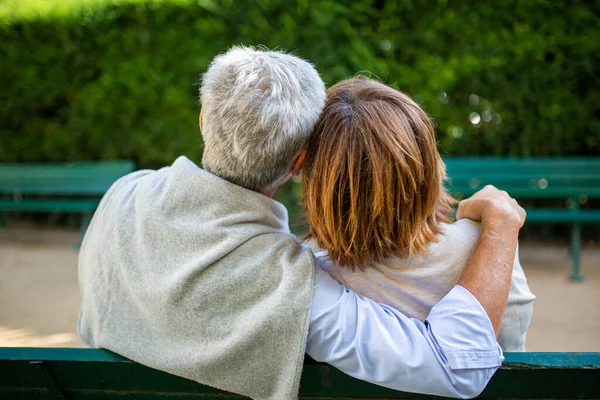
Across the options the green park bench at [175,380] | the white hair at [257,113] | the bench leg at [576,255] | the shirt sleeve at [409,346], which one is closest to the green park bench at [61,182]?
the bench leg at [576,255]

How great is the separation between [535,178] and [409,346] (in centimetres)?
448

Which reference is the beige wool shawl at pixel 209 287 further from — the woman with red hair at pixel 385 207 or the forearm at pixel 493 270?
the forearm at pixel 493 270

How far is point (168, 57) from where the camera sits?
20.6ft

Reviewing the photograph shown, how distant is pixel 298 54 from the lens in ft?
19.3

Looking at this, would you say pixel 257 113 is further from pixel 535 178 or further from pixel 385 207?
pixel 535 178

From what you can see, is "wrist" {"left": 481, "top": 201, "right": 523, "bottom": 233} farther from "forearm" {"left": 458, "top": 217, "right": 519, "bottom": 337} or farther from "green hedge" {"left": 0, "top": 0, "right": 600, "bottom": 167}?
"green hedge" {"left": 0, "top": 0, "right": 600, "bottom": 167}

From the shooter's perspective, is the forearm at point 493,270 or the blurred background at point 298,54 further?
the blurred background at point 298,54

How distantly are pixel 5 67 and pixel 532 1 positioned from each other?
5.23m

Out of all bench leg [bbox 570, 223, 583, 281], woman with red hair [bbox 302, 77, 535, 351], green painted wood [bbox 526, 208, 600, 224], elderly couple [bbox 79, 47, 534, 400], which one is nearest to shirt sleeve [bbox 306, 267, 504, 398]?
elderly couple [bbox 79, 47, 534, 400]

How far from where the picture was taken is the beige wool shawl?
4.42ft

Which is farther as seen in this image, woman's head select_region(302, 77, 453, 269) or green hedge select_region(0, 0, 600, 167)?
green hedge select_region(0, 0, 600, 167)

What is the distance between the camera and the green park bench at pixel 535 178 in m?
5.25

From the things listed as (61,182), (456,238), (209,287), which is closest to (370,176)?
(456,238)

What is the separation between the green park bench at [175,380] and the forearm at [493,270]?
12 centimetres
